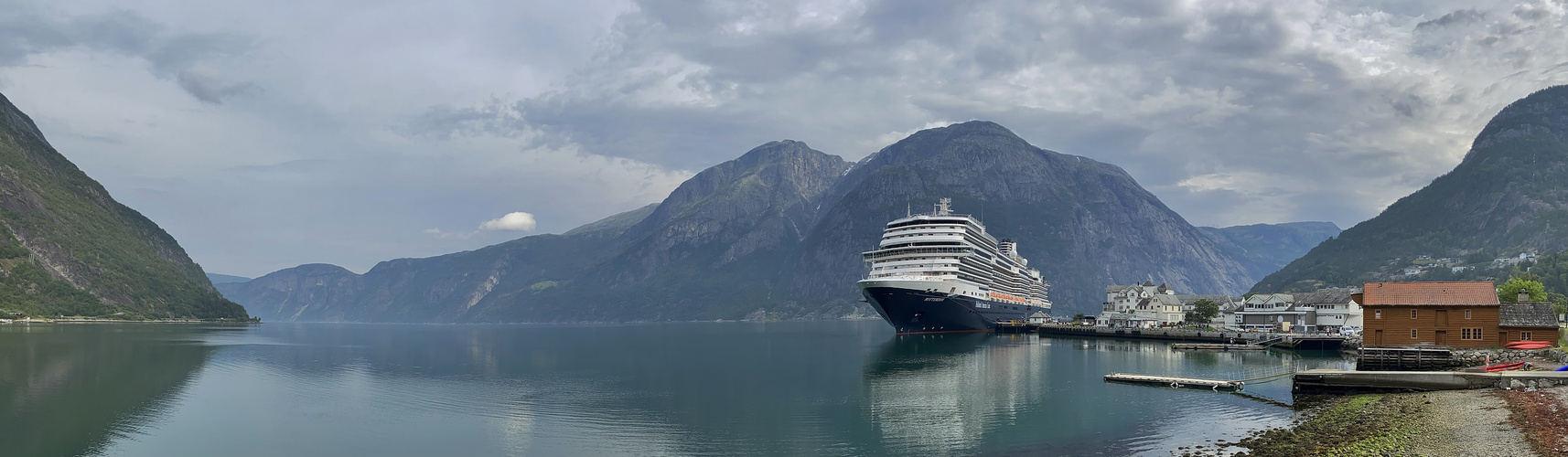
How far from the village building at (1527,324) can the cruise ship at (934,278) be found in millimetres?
75533

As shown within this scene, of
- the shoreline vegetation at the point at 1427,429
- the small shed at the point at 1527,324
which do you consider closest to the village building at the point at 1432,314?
the small shed at the point at 1527,324

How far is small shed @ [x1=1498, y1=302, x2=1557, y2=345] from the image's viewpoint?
6912cm

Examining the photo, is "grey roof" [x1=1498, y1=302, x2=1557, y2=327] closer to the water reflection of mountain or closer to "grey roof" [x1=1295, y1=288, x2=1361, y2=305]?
"grey roof" [x1=1295, y1=288, x2=1361, y2=305]

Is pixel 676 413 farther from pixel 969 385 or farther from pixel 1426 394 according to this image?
pixel 1426 394

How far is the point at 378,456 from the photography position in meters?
39.4

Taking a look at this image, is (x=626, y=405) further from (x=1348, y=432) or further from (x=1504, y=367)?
(x=1504, y=367)

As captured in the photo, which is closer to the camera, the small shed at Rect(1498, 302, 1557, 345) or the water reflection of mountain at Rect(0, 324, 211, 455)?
the water reflection of mountain at Rect(0, 324, 211, 455)

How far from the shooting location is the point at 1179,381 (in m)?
63.7

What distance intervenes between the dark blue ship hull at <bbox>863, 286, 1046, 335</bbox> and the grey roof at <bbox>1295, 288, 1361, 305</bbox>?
175ft

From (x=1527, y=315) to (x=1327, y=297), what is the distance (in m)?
68.7

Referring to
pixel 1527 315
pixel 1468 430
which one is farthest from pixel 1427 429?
pixel 1527 315

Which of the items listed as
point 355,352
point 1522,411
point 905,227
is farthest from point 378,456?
point 905,227

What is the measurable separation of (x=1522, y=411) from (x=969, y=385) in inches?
1346

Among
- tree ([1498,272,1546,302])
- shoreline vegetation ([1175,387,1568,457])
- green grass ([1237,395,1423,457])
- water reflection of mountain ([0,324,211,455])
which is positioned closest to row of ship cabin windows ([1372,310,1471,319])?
shoreline vegetation ([1175,387,1568,457])
